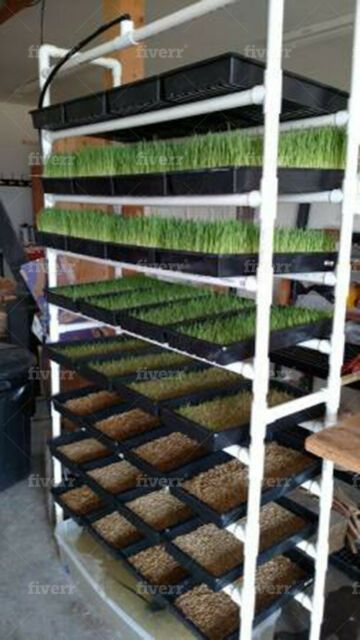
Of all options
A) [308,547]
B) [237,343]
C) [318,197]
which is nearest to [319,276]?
[318,197]

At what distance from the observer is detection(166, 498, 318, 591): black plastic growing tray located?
1.21 meters

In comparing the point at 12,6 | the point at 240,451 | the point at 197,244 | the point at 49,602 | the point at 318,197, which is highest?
the point at 12,6

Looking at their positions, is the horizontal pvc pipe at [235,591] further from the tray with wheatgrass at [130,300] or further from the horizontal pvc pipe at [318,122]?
the horizontal pvc pipe at [318,122]

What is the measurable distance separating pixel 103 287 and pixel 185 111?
90 cm

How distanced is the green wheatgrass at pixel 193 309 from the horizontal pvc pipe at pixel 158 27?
73 centimetres

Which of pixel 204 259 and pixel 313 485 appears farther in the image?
pixel 313 485

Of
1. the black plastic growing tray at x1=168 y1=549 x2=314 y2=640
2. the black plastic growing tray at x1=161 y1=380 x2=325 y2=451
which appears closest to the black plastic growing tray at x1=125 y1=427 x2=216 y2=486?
the black plastic growing tray at x1=161 y1=380 x2=325 y2=451

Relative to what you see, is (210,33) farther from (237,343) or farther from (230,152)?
(237,343)

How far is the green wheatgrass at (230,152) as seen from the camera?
98cm

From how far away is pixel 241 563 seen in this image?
128 cm

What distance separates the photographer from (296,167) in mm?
1050

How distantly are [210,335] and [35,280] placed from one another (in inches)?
81.0

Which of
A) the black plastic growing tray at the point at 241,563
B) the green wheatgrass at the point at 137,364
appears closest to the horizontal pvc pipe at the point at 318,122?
the green wheatgrass at the point at 137,364

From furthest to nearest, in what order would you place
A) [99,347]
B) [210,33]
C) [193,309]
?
[210,33]
[99,347]
[193,309]
